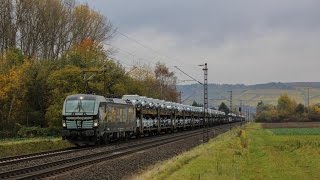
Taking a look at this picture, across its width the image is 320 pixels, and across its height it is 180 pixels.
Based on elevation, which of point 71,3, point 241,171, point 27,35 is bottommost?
point 241,171

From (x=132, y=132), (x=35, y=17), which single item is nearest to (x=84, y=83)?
(x=132, y=132)

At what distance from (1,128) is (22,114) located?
151 inches

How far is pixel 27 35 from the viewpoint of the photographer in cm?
7812

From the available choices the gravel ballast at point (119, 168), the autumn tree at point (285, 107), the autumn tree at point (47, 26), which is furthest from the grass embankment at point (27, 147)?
the autumn tree at point (285, 107)

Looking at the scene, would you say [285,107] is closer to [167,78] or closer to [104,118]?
[167,78]

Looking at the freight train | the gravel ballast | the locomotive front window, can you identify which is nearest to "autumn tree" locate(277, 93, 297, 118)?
the freight train

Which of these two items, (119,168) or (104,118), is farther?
(104,118)

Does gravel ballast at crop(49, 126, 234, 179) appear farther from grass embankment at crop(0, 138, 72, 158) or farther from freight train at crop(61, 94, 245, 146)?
grass embankment at crop(0, 138, 72, 158)

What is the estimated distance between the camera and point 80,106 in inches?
1511

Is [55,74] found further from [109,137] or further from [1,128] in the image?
[109,137]

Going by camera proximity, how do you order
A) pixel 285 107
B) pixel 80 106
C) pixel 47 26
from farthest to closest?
pixel 285 107, pixel 47 26, pixel 80 106

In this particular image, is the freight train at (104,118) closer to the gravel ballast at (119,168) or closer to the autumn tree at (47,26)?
the gravel ballast at (119,168)

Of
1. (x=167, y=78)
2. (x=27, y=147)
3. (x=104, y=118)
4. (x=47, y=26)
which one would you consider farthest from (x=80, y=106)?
(x=167, y=78)

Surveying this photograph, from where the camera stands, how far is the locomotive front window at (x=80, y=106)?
38188mm
